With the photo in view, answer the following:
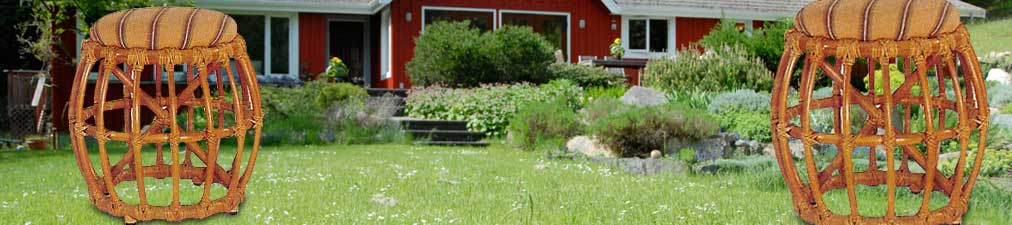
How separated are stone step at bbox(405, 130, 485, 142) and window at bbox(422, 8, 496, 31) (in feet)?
19.5

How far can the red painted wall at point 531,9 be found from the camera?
1852 cm

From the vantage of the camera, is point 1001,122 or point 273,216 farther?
point 1001,122

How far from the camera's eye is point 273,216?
4633 mm

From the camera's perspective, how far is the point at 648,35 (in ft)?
68.4

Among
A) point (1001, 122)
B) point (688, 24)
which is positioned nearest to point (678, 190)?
point (1001, 122)

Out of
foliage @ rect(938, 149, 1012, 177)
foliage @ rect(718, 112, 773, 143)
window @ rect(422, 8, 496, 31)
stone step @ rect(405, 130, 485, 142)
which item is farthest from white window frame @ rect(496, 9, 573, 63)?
foliage @ rect(938, 149, 1012, 177)

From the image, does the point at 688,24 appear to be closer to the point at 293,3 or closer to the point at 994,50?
the point at 293,3

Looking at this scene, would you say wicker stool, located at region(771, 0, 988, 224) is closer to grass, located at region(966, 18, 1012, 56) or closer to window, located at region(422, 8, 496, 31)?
window, located at region(422, 8, 496, 31)

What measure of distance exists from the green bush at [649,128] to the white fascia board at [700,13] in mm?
10355

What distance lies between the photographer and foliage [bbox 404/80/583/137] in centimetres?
1322

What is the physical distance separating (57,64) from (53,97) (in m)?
0.57

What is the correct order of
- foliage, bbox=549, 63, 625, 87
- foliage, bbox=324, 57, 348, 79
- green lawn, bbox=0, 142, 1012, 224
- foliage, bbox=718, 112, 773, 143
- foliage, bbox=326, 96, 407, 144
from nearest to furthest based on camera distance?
green lawn, bbox=0, 142, 1012, 224, foliage, bbox=718, 112, 773, 143, foliage, bbox=326, 96, 407, 144, foliage, bbox=549, 63, 625, 87, foliage, bbox=324, 57, 348, 79

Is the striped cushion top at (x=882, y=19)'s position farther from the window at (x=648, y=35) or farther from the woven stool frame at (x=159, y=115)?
the window at (x=648, y=35)

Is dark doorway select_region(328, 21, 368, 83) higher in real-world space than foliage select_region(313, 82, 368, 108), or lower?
higher
